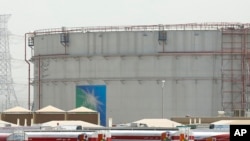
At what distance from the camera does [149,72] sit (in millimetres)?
103812

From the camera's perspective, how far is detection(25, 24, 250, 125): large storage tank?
103 meters

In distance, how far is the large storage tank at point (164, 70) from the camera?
339 ft

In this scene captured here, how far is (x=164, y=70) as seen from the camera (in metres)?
104

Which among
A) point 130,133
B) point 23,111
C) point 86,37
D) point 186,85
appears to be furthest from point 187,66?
point 130,133

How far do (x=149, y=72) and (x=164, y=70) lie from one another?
6.88 ft

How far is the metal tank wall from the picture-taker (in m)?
104

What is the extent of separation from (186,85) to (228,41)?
838 centimetres

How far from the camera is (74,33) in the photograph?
108 meters

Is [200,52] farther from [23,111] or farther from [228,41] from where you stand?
[23,111]

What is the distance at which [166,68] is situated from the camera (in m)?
104

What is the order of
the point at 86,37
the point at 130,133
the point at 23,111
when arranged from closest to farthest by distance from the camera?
the point at 130,133
the point at 23,111
the point at 86,37

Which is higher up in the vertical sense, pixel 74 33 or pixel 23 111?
pixel 74 33

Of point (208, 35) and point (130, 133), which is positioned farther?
point (208, 35)

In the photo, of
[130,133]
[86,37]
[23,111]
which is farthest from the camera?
[86,37]
